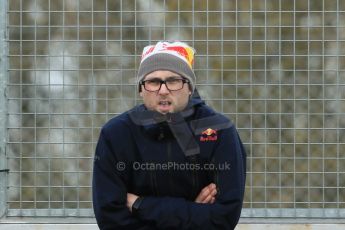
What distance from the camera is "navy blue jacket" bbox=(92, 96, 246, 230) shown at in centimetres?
363

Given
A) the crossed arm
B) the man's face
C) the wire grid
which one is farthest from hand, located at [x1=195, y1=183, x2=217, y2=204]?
the wire grid

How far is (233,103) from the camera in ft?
21.9

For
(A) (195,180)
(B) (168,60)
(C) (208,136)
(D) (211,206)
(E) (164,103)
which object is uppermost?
(B) (168,60)

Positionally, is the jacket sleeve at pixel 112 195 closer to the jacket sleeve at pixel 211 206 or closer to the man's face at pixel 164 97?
the jacket sleeve at pixel 211 206

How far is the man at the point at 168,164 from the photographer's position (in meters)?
3.62

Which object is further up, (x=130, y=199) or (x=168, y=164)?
(x=168, y=164)

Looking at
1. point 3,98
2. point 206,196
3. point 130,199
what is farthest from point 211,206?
point 3,98

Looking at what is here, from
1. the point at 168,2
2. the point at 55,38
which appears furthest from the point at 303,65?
the point at 55,38

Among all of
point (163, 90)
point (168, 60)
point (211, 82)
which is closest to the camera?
point (163, 90)

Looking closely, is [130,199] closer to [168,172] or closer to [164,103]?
[168,172]

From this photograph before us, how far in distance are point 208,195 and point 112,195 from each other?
0.43 m

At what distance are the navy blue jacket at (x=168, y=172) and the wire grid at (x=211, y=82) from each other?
9.75 feet

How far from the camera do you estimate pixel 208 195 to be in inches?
145

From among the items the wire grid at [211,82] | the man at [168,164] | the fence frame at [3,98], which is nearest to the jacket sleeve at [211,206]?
the man at [168,164]
